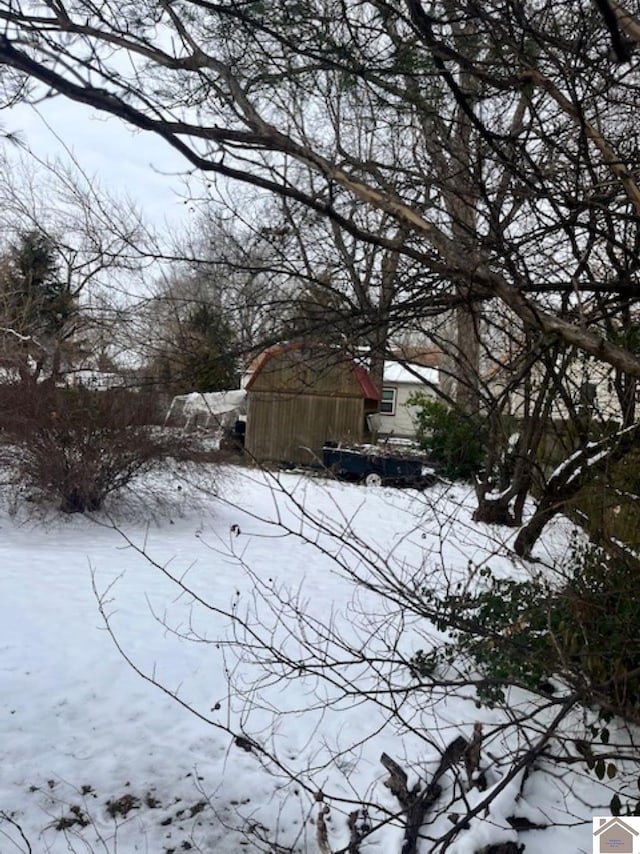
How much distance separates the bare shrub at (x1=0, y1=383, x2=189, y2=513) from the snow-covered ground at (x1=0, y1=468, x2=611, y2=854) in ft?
5.30

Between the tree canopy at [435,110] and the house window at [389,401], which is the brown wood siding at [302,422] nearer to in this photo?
the house window at [389,401]

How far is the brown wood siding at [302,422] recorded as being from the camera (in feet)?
53.4

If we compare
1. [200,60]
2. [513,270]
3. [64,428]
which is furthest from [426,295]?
[64,428]

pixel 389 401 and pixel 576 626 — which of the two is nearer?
pixel 576 626

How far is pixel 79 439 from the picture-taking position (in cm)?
743

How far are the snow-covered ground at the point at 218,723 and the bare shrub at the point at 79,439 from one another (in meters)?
1.61

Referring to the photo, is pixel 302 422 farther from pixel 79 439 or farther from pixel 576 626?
pixel 576 626

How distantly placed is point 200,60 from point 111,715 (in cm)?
333

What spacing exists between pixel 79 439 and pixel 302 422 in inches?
372

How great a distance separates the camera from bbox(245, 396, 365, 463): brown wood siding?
53.4 ft

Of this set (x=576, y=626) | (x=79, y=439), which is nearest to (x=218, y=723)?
(x=576, y=626)

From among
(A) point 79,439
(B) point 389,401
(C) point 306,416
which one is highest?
(B) point 389,401

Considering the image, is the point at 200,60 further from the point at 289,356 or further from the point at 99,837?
the point at 99,837

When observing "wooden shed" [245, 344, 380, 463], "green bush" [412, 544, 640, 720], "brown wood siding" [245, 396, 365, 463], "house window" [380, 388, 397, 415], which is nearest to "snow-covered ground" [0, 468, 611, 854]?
"green bush" [412, 544, 640, 720]
